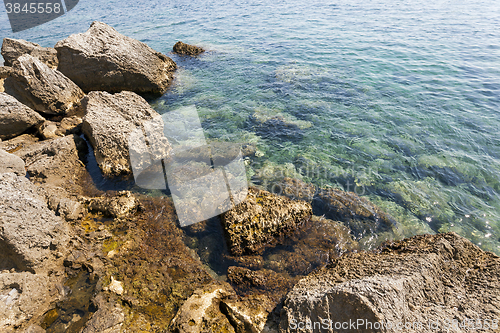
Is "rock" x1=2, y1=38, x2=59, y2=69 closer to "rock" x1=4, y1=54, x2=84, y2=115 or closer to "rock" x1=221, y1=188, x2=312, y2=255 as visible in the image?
"rock" x1=4, y1=54, x2=84, y2=115

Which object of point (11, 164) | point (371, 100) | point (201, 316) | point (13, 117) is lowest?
point (201, 316)

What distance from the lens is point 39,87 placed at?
9.06 metres

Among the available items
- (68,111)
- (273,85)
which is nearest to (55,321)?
(68,111)

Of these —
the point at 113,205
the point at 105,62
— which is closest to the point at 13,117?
the point at 105,62

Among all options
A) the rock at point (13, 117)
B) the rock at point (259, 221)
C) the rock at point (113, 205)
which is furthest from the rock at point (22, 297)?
the rock at point (13, 117)

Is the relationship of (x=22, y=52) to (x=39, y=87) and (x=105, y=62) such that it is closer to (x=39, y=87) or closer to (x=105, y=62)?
(x=105, y=62)

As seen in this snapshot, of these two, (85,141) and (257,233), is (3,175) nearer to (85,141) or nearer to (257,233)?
(85,141)

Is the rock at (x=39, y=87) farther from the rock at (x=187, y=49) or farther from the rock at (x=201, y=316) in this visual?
the rock at (x=201, y=316)

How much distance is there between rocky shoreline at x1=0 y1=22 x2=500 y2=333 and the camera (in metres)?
3.51

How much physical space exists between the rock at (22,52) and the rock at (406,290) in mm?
14634

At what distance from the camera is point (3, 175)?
5.01 metres

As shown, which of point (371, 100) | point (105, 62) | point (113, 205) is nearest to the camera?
point (113, 205)

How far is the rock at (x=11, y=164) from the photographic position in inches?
241

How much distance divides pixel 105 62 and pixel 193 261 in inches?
392
